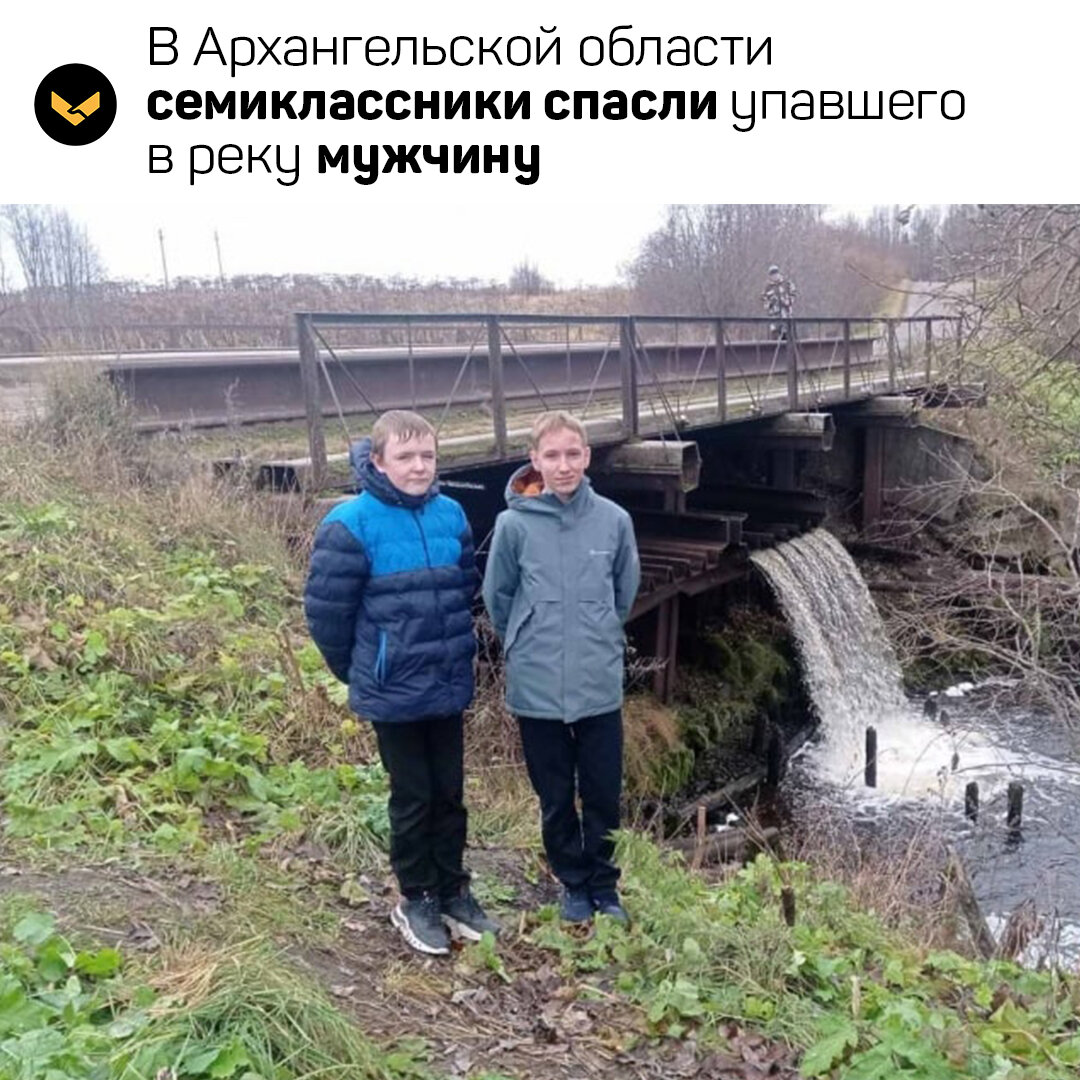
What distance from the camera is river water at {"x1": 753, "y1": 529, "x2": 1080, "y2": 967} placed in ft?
32.0

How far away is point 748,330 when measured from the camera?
1085 inches

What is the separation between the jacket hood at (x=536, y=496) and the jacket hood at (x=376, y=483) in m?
0.35

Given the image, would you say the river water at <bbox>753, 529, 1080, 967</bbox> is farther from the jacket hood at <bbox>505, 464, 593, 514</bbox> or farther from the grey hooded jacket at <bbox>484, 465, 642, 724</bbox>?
the jacket hood at <bbox>505, 464, 593, 514</bbox>

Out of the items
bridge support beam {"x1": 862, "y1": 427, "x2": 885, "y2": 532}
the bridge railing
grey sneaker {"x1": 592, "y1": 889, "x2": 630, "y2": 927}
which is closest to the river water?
the bridge railing

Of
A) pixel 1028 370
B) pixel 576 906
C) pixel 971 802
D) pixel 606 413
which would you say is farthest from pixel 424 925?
pixel 606 413

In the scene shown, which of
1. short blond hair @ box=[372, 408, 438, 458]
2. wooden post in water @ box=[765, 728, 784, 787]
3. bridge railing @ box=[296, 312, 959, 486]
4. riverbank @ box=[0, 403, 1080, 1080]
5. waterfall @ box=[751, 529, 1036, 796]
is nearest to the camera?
riverbank @ box=[0, 403, 1080, 1080]

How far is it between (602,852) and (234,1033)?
1.60 meters

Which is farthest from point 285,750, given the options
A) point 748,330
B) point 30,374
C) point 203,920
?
point 748,330

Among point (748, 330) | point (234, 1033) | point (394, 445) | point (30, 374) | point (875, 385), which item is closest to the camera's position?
point (234, 1033)

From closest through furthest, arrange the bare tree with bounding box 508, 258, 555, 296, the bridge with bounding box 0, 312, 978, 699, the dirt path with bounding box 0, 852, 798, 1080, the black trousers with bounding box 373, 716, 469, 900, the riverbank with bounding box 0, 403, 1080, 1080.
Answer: the riverbank with bounding box 0, 403, 1080, 1080 → the dirt path with bounding box 0, 852, 798, 1080 → the black trousers with bounding box 373, 716, 469, 900 → the bridge with bounding box 0, 312, 978, 699 → the bare tree with bounding box 508, 258, 555, 296

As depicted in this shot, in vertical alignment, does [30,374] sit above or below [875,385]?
above

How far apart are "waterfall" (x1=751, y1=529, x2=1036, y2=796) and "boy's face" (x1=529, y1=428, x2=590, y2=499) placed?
30.7 feet

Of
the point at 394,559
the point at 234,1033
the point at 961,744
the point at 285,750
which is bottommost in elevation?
the point at 961,744

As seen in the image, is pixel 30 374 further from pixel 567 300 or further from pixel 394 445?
pixel 567 300
